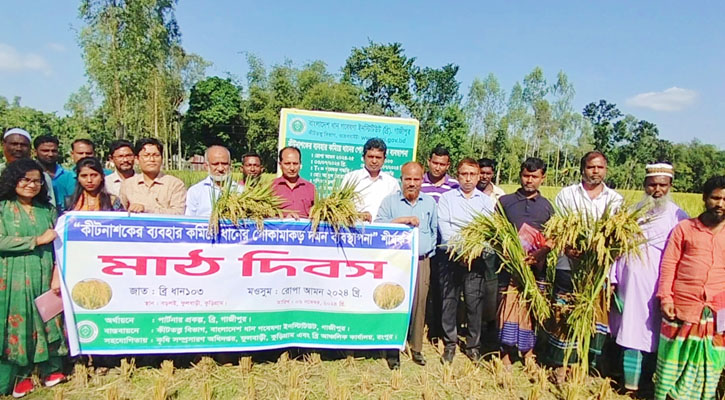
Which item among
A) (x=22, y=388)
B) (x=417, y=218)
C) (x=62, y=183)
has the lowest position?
(x=22, y=388)

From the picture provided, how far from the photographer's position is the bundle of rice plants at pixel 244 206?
3.33m

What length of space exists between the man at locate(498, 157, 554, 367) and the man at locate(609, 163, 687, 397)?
700 mm

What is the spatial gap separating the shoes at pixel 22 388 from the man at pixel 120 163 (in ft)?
5.63

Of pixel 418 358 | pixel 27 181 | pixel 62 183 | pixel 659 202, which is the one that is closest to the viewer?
pixel 27 181

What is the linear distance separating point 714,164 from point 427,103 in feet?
91.6

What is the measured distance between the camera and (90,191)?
347 centimetres

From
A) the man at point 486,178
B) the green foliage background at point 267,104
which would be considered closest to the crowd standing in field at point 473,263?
the man at point 486,178

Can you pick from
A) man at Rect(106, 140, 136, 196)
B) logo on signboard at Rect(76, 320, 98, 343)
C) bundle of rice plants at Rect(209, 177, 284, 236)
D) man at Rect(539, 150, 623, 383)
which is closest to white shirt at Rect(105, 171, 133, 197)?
man at Rect(106, 140, 136, 196)

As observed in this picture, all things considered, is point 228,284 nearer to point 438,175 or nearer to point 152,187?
point 152,187

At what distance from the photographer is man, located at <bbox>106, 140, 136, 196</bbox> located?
165 inches

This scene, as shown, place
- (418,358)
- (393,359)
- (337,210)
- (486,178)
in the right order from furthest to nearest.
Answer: (486,178), (418,358), (393,359), (337,210)

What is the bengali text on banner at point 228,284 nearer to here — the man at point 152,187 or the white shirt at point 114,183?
the man at point 152,187

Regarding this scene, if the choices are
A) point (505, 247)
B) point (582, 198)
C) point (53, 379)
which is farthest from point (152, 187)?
point (582, 198)

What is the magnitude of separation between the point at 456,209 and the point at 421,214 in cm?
41
